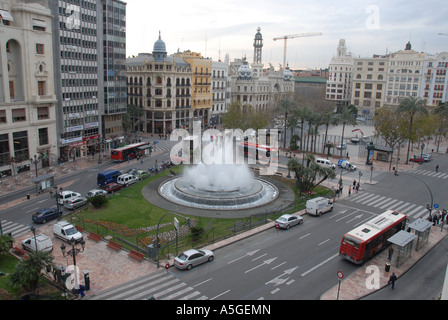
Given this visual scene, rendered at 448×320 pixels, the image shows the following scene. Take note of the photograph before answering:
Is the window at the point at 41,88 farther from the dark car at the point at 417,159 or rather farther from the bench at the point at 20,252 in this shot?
the dark car at the point at 417,159

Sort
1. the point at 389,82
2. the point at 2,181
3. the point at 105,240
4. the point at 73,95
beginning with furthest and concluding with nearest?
1. the point at 389,82
2. the point at 73,95
3. the point at 2,181
4. the point at 105,240

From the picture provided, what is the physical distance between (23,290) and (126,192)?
22457 mm

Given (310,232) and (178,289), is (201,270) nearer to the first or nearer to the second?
(178,289)

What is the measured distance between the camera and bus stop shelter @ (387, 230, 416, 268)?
92.4 feet

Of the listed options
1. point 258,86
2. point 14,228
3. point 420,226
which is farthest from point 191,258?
point 258,86

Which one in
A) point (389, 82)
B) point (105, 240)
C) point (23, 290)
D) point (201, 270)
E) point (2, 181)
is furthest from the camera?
point (389, 82)

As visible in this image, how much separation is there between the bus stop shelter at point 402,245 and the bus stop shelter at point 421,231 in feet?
5.58

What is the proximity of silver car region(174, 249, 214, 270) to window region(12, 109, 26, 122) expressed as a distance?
39.3 metres

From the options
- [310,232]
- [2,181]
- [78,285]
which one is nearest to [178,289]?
[78,285]

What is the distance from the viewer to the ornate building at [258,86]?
394ft

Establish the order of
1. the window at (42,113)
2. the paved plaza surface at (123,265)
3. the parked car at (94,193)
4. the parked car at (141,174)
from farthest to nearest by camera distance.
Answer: the window at (42,113) → the parked car at (141,174) → the parked car at (94,193) → the paved plaza surface at (123,265)

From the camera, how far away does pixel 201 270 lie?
2744 centimetres

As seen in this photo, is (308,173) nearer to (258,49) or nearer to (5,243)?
(5,243)

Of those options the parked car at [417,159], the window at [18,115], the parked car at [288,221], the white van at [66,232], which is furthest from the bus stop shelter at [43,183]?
the parked car at [417,159]
